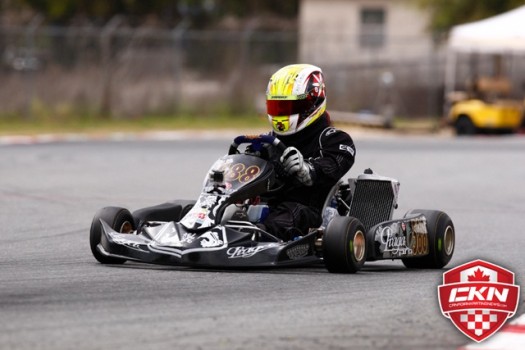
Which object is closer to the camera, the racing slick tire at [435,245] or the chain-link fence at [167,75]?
the racing slick tire at [435,245]

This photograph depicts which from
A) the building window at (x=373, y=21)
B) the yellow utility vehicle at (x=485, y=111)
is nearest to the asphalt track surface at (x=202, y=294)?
the yellow utility vehicle at (x=485, y=111)

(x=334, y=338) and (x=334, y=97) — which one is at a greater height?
(x=334, y=338)

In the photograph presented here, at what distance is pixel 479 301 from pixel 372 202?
271cm

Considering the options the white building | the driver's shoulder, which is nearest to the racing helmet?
the driver's shoulder

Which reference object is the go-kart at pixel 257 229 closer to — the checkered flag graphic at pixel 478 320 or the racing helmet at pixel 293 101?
the racing helmet at pixel 293 101

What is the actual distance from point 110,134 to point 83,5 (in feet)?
57.8

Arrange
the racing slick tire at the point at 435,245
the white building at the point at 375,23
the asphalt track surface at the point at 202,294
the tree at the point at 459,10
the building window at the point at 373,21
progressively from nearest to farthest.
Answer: the asphalt track surface at the point at 202,294
the racing slick tire at the point at 435,245
the tree at the point at 459,10
the white building at the point at 375,23
the building window at the point at 373,21

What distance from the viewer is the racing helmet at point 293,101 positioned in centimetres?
809

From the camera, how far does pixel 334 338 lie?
5316mm

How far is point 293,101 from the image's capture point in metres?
8.09

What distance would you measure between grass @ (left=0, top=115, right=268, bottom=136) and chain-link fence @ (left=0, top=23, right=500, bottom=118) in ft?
0.75

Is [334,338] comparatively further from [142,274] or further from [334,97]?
[334,97]

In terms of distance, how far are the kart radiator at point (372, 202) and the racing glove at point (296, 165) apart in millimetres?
595

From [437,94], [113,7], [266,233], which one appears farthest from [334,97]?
[266,233]
